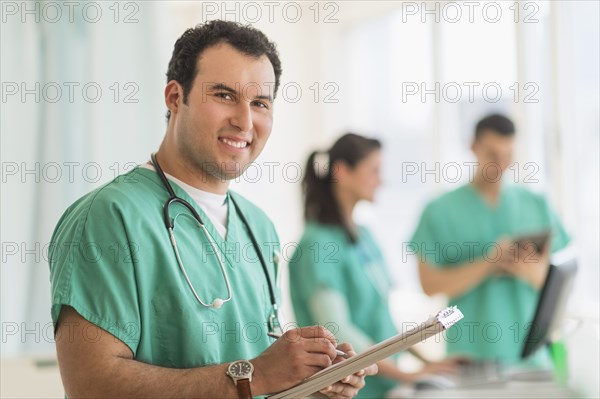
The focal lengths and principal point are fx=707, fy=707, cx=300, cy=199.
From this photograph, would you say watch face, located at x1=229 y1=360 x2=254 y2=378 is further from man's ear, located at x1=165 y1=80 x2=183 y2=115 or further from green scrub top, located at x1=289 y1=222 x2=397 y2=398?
green scrub top, located at x1=289 y1=222 x2=397 y2=398

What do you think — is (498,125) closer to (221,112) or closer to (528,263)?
(528,263)

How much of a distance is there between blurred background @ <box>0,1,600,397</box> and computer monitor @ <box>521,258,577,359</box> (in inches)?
4.0

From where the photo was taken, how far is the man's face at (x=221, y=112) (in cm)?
112

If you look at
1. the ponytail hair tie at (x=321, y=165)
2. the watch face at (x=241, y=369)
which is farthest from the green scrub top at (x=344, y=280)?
the watch face at (x=241, y=369)

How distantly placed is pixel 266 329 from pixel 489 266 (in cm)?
129

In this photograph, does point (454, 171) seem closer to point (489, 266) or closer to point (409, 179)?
point (409, 179)

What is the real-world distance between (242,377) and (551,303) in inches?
41.9

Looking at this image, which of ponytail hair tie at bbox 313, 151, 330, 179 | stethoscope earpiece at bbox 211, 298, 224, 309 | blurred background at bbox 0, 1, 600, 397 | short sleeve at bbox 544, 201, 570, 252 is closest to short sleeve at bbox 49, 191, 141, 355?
stethoscope earpiece at bbox 211, 298, 224, 309

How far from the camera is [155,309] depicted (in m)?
1.04

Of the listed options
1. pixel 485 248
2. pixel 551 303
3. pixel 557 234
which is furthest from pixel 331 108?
pixel 551 303

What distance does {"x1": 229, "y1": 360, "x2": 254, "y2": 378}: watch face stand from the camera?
0.97 m

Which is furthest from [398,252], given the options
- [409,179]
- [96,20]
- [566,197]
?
[96,20]

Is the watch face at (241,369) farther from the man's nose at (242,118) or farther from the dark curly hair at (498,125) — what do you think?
the dark curly hair at (498,125)

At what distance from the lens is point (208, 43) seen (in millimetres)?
1146
